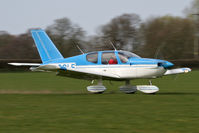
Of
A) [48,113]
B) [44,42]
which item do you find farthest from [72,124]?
[44,42]

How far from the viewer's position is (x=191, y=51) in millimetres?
51469

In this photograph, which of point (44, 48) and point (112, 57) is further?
point (44, 48)

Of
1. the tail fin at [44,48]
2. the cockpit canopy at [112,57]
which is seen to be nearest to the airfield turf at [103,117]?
the cockpit canopy at [112,57]

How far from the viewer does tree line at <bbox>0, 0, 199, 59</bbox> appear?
49844 millimetres

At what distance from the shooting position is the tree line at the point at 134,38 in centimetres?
4984

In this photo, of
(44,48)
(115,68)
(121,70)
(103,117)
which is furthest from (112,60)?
(103,117)

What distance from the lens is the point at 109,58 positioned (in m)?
13.5

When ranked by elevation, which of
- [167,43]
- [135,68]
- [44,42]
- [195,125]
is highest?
[167,43]

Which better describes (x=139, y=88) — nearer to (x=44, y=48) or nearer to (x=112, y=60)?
(x=112, y=60)

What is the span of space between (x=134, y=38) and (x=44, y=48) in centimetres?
3847

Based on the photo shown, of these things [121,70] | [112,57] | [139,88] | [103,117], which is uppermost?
[112,57]

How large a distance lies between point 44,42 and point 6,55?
154ft

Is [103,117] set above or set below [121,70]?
below

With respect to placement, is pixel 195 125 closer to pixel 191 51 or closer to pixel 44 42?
pixel 44 42
